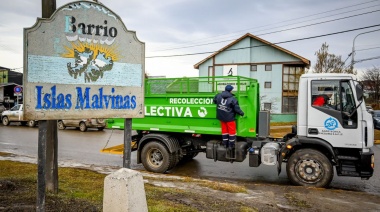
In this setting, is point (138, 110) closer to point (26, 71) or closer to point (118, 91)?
point (118, 91)

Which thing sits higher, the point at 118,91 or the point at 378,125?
the point at 118,91

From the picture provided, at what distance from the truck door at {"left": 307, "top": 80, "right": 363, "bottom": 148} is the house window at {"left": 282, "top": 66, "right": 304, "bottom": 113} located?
28.0 meters

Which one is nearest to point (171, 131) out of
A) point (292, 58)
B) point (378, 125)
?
point (378, 125)

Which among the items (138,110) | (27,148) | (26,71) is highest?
(26,71)

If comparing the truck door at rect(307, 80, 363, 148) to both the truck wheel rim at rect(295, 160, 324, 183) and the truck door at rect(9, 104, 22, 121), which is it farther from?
the truck door at rect(9, 104, 22, 121)

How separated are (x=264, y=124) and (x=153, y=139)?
3.21 meters

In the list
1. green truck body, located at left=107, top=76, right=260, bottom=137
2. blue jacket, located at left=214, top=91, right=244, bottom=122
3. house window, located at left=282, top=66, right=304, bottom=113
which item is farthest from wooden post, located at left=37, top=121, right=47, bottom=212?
house window, located at left=282, top=66, right=304, bottom=113

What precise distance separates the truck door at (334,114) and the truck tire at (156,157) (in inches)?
151

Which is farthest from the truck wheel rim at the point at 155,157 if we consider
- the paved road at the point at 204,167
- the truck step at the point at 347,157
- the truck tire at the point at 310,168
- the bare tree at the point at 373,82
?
the bare tree at the point at 373,82

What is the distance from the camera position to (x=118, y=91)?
421 centimetres

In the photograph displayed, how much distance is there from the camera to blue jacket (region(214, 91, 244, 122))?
8172mm

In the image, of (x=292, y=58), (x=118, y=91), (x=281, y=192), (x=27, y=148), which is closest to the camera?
(x=118, y=91)

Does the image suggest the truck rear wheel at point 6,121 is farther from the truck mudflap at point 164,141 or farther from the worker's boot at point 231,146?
the worker's boot at point 231,146

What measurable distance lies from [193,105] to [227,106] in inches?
45.9
